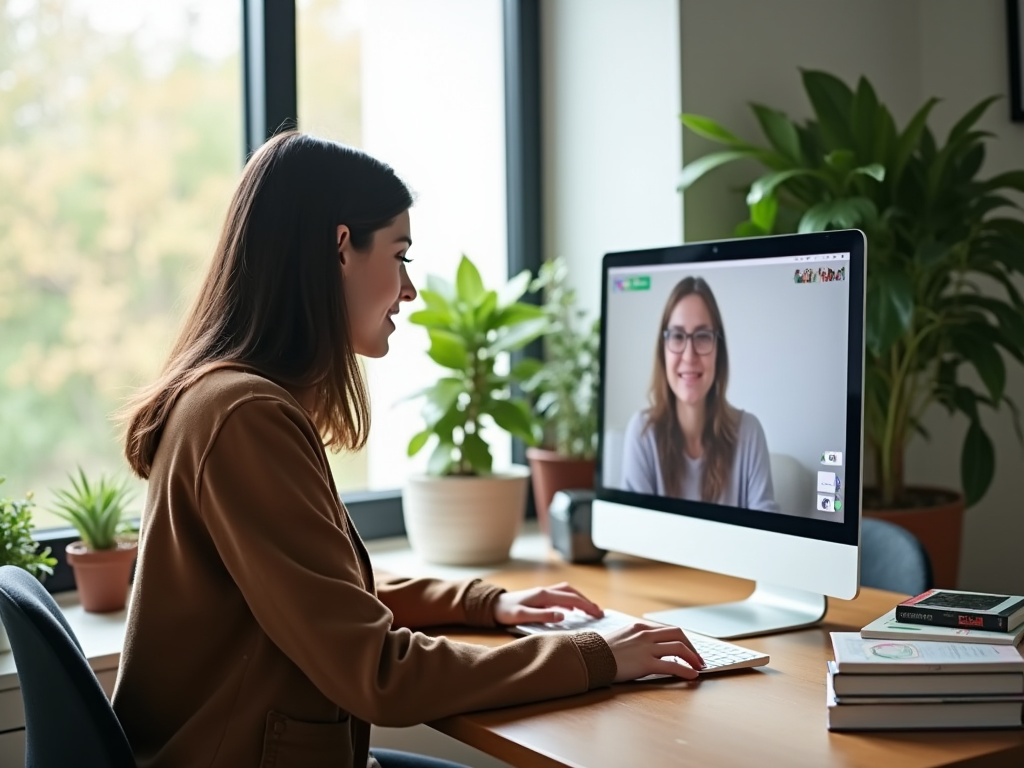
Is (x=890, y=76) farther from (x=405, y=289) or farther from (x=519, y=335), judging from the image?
(x=405, y=289)

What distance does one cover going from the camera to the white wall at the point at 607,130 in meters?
2.33

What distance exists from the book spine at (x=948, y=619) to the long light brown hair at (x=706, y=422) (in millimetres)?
338

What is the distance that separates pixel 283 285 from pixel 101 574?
82 centimetres

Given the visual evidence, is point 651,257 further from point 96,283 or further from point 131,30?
point 96,283

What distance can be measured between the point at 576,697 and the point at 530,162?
168cm

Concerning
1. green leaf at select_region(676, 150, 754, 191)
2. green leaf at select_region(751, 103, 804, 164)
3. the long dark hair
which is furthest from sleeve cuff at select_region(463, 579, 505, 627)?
green leaf at select_region(751, 103, 804, 164)

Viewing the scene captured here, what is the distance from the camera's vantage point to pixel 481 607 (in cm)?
160

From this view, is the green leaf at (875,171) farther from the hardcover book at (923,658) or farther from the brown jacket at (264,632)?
the brown jacket at (264,632)

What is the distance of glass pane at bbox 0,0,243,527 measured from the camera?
2.29 metres

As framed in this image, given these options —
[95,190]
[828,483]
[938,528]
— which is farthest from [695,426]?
[95,190]

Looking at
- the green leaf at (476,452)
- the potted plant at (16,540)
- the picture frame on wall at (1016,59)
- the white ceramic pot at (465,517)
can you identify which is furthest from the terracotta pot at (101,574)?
the picture frame on wall at (1016,59)

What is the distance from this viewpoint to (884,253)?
2213 mm

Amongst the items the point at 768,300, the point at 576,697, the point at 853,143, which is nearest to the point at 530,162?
the point at 853,143

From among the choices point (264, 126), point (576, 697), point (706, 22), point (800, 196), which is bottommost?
point (576, 697)
